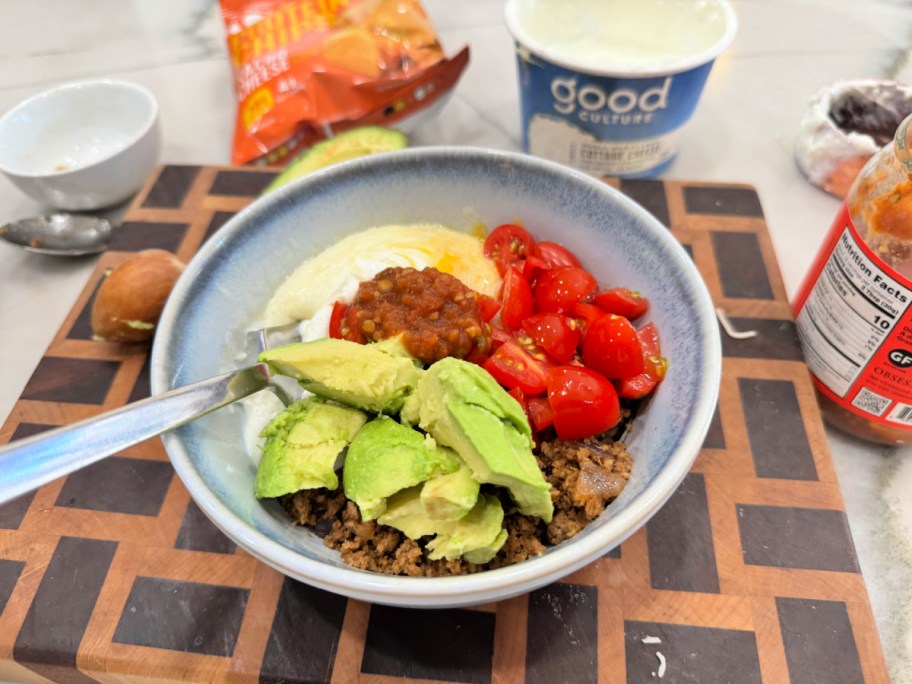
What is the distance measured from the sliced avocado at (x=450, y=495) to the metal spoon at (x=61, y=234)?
1.49m

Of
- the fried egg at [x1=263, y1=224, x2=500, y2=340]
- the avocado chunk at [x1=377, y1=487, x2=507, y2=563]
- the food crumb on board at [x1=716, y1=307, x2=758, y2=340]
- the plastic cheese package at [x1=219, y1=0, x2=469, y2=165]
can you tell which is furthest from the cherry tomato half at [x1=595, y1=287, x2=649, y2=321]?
A: the plastic cheese package at [x1=219, y1=0, x2=469, y2=165]

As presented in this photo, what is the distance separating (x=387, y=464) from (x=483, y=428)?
164 millimetres

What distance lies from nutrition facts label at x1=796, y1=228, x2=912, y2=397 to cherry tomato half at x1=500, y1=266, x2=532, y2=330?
22.7 inches

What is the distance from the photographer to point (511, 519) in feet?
3.46

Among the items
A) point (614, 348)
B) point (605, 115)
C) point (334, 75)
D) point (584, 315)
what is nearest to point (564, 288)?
point (584, 315)

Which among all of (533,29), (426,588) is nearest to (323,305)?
(426,588)

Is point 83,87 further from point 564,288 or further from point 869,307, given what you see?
point 869,307

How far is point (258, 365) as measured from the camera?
1.19 metres

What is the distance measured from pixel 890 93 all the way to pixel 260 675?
85.0 inches

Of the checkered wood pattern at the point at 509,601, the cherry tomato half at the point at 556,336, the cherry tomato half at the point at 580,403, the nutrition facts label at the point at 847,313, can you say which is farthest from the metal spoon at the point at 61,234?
the nutrition facts label at the point at 847,313

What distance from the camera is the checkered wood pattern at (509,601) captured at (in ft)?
3.50

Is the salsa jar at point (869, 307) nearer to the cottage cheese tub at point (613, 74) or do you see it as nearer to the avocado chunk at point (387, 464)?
the cottage cheese tub at point (613, 74)

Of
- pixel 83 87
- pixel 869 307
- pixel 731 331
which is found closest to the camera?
pixel 869 307

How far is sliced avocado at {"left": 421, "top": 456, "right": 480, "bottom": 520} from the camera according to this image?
93cm
